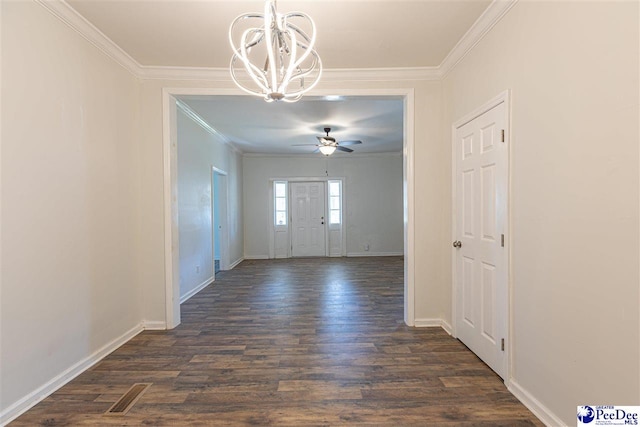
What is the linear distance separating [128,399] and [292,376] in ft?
Result: 3.57

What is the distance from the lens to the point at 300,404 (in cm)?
190

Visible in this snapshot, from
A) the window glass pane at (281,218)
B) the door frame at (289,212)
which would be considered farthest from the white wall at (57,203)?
the window glass pane at (281,218)

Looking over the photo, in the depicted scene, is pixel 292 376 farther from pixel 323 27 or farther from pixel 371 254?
pixel 371 254

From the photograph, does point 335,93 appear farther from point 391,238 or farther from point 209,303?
point 391,238

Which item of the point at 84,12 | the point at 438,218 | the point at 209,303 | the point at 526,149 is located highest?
the point at 84,12

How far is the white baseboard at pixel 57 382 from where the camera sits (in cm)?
177

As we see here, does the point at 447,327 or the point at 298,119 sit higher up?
the point at 298,119

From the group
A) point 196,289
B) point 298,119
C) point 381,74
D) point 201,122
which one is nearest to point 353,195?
point 298,119

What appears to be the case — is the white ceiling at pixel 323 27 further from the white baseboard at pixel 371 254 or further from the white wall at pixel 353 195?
the white baseboard at pixel 371 254

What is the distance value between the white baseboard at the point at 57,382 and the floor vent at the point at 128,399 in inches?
19.5

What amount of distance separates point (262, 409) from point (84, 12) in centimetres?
304

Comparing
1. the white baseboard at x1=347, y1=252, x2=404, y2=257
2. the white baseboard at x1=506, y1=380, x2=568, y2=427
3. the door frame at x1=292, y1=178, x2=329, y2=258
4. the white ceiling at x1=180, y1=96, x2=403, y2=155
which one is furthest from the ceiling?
the white baseboard at x1=347, y1=252, x2=404, y2=257

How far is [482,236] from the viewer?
2408 mm

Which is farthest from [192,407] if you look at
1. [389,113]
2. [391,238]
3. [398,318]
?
[391,238]
